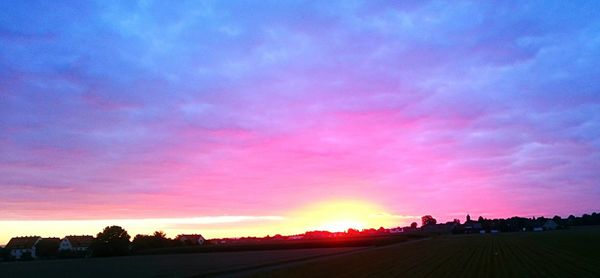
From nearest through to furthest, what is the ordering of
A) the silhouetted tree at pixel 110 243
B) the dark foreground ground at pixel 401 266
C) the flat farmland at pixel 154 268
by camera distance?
the dark foreground ground at pixel 401 266, the flat farmland at pixel 154 268, the silhouetted tree at pixel 110 243

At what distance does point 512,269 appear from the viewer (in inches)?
1497

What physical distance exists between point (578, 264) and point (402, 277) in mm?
13520

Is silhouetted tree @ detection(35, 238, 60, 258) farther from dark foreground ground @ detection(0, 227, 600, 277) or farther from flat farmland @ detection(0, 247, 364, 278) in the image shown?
dark foreground ground @ detection(0, 227, 600, 277)

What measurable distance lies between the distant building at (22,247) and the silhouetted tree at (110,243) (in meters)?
23.0

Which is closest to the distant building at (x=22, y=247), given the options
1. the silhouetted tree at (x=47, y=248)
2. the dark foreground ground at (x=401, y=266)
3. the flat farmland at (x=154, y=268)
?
the silhouetted tree at (x=47, y=248)

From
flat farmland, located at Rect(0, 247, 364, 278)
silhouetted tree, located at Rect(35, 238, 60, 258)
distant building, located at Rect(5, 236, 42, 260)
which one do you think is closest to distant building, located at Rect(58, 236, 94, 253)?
silhouetted tree, located at Rect(35, 238, 60, 258)

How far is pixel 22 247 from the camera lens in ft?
485

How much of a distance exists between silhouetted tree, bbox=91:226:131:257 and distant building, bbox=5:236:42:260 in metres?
23.0

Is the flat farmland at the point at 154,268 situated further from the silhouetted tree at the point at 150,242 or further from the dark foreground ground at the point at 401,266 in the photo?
the silhouetted tree at the point at 150,242

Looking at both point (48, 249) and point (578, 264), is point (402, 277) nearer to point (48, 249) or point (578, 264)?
point (578, 264)

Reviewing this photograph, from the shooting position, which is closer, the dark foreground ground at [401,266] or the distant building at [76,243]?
the dark foreground ground at [401,266]

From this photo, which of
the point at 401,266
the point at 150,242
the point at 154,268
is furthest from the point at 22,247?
the point at 401,266

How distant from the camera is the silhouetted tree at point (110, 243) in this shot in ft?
412

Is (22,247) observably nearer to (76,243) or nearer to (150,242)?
(76,243)
